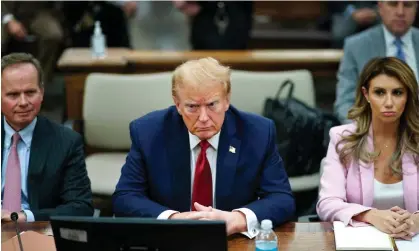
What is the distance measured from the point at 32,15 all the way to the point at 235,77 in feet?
9.04

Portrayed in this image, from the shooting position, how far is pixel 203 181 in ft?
9.34

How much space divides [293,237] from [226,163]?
0.41m

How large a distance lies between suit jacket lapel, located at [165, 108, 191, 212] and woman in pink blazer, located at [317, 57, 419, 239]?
58 cm

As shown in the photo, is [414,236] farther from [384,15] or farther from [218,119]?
[384,15]

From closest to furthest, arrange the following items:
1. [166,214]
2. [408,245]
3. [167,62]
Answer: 1. [408,245]
2. [166,214]
3. [167,62]

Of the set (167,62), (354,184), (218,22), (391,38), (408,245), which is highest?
(218,22)

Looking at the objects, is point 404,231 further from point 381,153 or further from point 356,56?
point 356,56

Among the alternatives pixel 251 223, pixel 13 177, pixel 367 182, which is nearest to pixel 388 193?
pixel 367 182

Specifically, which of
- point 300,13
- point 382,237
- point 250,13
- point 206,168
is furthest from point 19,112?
point 300,13

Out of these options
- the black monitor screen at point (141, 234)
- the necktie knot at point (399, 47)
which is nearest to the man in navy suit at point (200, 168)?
the black monitor screen at point (141, 234)

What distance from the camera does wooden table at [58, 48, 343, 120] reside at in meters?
5.04

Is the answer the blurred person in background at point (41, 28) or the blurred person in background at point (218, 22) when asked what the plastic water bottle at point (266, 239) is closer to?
the blurred person in background at point (218, 22)

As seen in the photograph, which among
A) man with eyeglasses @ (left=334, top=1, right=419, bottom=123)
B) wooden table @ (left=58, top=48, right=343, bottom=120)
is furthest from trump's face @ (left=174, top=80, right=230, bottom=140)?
wooden table @ (left=58, top=48, right=343, bottom=120)

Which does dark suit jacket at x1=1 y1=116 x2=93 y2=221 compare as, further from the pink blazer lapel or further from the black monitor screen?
the pink blazer lapel
